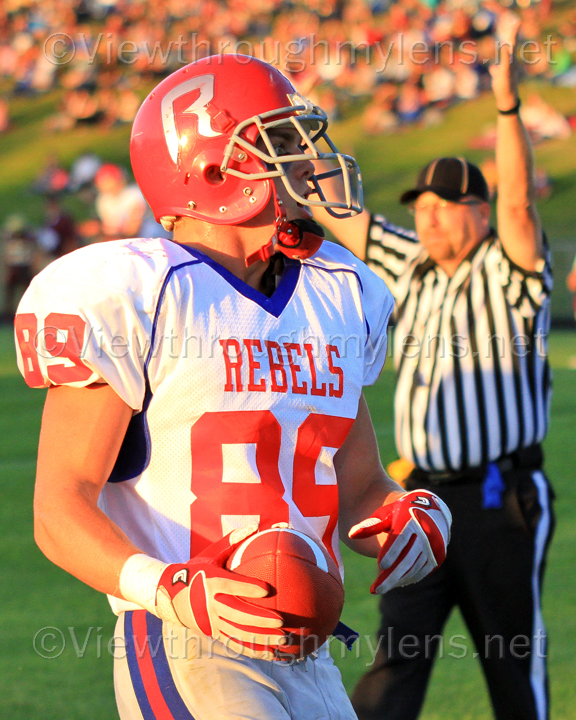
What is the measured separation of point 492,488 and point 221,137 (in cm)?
194

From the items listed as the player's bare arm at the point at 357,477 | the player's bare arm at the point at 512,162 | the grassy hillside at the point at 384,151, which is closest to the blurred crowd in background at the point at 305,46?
Result: the grassy hillside at the point at 384,151

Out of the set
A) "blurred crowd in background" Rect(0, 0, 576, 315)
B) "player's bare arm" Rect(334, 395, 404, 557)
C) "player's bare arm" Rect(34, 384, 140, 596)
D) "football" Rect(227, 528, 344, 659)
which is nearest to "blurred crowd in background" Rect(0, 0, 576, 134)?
"blurred crowd in background" Rect(0, 0, 576, 315)

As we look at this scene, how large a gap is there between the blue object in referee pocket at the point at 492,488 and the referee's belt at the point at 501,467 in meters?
0.02

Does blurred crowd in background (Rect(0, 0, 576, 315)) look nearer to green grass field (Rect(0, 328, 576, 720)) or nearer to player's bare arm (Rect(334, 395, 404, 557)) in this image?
green grass field (Rect(0, 328, 576, 720))

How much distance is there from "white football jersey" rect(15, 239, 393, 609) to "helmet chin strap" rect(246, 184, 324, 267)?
11cm

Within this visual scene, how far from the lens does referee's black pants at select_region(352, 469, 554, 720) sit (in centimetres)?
328

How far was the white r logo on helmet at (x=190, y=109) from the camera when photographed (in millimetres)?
2049

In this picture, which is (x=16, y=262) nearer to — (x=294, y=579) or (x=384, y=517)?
(x=384, y=517)

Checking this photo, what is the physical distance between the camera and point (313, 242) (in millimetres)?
2115

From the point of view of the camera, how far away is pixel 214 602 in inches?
61.6

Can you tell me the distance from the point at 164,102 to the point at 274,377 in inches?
25.7

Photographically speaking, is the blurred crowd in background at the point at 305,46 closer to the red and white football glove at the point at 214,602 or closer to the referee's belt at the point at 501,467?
the referee's belt at the point at 501,467

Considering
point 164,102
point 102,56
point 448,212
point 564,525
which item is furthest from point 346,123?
point 164,102

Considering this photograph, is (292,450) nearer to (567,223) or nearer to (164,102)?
(164,102)
